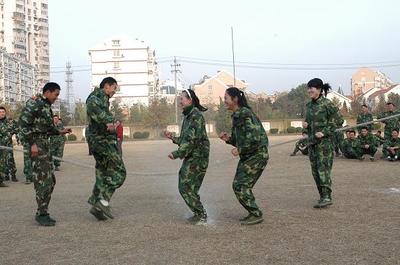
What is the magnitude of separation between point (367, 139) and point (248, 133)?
384 inches

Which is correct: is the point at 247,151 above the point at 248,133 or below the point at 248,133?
below

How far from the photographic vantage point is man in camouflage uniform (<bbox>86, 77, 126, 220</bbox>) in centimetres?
658

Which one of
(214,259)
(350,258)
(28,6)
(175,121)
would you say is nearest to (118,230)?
(214,259)

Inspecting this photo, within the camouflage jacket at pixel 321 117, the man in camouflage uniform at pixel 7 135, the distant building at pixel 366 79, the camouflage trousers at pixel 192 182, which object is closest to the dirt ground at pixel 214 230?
the camouflage trousers at pixel 192 182

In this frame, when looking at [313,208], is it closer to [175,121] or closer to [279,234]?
[279,234]

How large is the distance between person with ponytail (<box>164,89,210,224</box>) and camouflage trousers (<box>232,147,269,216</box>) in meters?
0.53

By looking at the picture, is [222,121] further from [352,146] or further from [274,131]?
[352,146]

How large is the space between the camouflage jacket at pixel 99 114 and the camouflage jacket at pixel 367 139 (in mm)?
10228

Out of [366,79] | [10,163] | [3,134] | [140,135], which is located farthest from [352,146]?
[366,79]

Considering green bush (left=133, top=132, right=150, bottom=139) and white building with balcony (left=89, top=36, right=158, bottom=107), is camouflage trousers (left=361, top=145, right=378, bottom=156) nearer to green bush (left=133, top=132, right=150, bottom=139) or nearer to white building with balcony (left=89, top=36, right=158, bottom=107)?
green bush (left=133, top=132, right=150, bottom=139)

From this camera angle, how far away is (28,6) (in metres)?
122

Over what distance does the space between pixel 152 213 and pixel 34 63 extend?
424 ft

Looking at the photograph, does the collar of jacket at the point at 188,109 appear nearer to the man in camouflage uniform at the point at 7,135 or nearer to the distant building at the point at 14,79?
the man in camouflage uniform at the point at 7,135

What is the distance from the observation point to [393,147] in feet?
46.4
